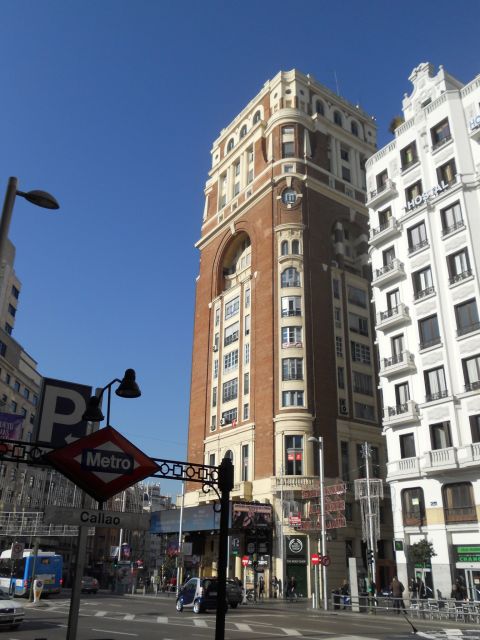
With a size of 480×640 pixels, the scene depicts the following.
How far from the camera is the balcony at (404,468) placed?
33531 mm

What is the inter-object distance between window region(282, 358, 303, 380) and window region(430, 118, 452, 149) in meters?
20.9

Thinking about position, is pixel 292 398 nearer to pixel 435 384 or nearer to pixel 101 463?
pixel 435 384

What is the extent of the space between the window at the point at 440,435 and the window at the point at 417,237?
11.7 m

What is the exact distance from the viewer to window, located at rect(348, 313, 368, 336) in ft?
183

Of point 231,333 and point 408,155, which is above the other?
point 408,155

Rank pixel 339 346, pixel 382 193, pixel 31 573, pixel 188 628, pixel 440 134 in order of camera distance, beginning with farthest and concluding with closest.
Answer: pixel 339 346 < pixel 382 193 < pixel 31 573 < pixel 440 134 < pixel 188 628

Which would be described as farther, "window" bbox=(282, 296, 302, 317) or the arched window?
the arched window

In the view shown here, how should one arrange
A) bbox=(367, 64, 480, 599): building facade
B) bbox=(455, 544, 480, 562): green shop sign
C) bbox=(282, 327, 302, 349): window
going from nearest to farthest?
1. bbox=(455, 544, 480, 562): green shop sign
2. bbox=(367, 64, 480, 599): building facade
3. bbox=(282, 327, 302, 349): window

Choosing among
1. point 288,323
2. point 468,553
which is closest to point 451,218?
point 288,323

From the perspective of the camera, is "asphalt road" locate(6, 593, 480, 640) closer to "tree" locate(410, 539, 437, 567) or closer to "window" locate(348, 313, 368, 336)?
"tree" locate(410, 539, 437, 567)

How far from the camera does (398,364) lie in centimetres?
3622

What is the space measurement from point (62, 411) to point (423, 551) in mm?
26427

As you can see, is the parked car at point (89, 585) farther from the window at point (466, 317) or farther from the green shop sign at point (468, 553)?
the window at point (466, 317)

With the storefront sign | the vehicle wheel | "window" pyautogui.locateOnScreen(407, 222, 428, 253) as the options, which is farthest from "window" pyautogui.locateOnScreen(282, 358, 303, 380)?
the vehicle wheel
